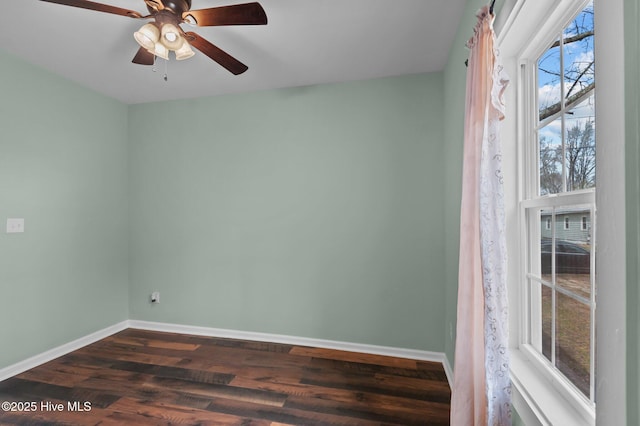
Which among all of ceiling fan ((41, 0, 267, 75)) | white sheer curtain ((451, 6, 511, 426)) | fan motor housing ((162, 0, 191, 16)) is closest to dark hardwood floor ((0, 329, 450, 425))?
white sheer curtain ((451, 6, 511, 426))

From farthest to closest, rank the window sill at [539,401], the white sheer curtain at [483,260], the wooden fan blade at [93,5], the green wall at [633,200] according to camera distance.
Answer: the wooden fan blade at [93,5] < the white sheer curtain at [483,260] < the window sill at [539,401] < the green wall at [633,200]

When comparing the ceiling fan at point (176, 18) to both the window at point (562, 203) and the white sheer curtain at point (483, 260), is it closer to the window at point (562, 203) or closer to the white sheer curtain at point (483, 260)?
the white sheer curtain at point (483, 260)

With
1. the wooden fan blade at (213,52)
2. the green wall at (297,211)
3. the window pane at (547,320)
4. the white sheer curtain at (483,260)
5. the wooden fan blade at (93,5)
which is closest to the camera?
the white sheer curtain at (483,260)

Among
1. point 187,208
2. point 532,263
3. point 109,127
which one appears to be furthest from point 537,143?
point 109,127

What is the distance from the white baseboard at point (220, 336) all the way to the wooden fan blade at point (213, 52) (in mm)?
2427

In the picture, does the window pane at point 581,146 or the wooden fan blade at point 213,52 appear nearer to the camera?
the window pane at point 581,146

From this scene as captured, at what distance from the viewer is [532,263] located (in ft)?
4.51

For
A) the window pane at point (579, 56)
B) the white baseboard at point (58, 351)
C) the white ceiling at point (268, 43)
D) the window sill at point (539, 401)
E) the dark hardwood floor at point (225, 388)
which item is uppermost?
the white ceiling at point (268, 43)

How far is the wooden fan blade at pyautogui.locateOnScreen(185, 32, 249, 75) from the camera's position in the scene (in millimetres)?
1744

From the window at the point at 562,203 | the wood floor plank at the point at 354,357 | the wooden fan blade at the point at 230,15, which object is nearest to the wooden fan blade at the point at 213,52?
the wooden fan blade at the point at 230,15

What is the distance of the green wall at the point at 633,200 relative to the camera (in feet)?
1.89

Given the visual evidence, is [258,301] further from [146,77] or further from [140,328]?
[146,77]

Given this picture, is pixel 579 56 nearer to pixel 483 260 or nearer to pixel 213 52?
pixel 483 260

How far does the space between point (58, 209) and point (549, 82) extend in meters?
3.73
